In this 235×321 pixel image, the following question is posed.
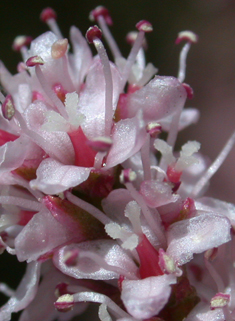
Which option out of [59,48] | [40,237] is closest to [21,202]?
[40,237]

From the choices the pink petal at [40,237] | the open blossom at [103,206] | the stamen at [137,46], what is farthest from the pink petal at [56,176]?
the stamen at [137,46]

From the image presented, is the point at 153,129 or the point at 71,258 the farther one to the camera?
the point at 153,129

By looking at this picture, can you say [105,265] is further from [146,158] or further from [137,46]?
[137,46]

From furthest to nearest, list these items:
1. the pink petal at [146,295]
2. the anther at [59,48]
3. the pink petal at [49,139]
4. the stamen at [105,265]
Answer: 1. the anther at [59,48]
2. the pink petal at [49,139]
3. the stamen at [105,265]
4. the pink petal at [146,295]

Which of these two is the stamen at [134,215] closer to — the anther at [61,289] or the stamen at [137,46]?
the anther at [61,289]

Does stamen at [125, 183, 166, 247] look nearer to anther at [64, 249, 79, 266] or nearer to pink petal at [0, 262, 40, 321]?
anther at [64, 249, 79, 266]

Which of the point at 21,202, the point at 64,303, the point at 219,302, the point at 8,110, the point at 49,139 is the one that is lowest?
the point at 219,302

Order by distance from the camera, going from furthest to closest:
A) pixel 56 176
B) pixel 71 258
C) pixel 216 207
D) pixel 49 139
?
pixel 216 207
pixel 49 139
pixel 56 176
pixel 71 258

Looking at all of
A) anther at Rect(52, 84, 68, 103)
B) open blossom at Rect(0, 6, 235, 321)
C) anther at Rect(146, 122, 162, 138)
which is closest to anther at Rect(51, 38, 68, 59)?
open blossom at Rect(0, 6, 235, 321)
